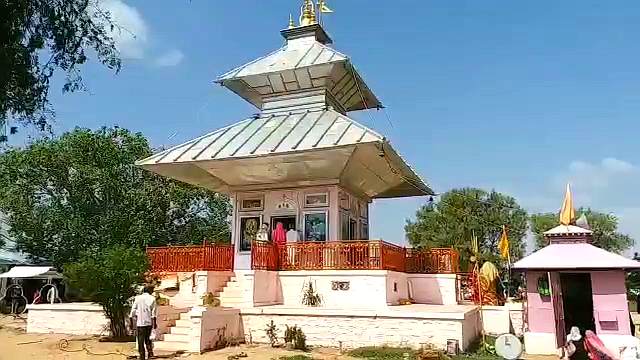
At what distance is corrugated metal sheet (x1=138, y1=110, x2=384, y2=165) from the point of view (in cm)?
1623

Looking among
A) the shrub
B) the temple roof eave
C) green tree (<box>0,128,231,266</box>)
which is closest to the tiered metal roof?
the temple roof eave

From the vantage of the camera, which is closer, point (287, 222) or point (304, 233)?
point (304, 233)

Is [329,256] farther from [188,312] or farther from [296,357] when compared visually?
[296,357]

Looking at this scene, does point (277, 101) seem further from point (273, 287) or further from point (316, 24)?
point (273, 287)

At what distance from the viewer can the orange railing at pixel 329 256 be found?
1555 centimetres

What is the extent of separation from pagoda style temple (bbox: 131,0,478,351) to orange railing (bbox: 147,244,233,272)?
0.03 meters

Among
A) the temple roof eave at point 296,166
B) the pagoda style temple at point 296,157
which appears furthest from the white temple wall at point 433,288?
the temple roof eave at point 296,166

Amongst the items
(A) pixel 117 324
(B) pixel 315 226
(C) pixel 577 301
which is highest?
(B) pixel 315 226

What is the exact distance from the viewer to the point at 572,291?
1403cm

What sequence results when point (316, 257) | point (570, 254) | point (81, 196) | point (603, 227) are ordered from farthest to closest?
point (603, 227) → point (81, 196) → point (316, 257) → point (570, 254)

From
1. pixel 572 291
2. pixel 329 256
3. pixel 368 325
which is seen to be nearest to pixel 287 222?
pixel 329 256

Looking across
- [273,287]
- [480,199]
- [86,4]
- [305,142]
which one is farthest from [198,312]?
[480,199]

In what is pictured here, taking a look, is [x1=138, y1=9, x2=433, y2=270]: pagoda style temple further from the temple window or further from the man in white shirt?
the man in white shirt

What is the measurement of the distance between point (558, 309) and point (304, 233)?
26.7 ft
